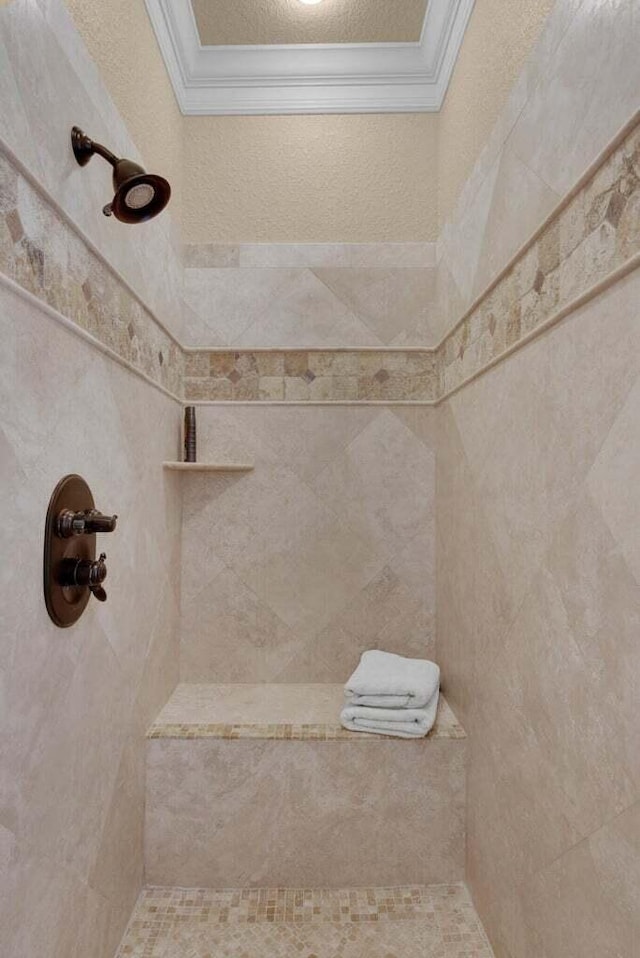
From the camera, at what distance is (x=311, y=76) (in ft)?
6.74

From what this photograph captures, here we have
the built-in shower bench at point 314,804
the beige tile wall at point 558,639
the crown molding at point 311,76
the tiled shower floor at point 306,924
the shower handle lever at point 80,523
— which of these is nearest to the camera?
the beige tile wall at point 558,639

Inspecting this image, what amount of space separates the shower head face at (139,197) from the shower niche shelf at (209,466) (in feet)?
2.67

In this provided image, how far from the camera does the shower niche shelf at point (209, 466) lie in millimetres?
1860

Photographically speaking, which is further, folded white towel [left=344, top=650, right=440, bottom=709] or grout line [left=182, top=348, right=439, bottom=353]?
grout line [left=182, top=348, right=439, bottom=353]

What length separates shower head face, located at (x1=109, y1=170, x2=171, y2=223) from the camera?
109 centimetres

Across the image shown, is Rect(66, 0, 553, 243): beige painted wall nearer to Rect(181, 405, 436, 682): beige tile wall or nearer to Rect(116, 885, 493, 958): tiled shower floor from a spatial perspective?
Rect(181, 405, 436, 682): beige tile wall

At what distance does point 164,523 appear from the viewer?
72.7 inches

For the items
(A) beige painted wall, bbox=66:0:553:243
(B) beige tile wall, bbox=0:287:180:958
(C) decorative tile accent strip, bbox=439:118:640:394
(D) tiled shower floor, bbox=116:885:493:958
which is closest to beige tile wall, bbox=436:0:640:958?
(C) decorative tile accent strip, bbox=439:118:640:394

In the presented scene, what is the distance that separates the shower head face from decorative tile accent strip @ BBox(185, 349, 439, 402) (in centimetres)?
93

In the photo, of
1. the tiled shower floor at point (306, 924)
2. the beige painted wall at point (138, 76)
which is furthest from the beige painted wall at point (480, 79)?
the tiled shower floor at point (306, 924)

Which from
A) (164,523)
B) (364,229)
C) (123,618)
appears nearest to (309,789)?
(123,618)

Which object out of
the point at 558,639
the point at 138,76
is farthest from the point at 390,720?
the point at 138,76

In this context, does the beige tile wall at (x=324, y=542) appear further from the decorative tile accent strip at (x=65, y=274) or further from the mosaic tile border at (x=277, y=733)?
the decorative tile accent strip at (x=65, y=274)

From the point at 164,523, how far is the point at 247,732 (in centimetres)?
68
